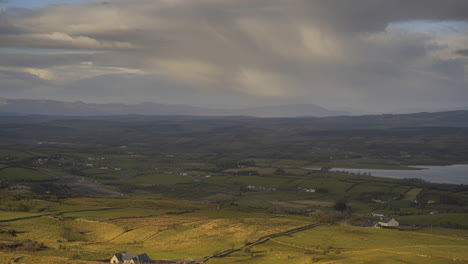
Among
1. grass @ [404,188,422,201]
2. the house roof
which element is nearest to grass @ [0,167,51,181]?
grass @ [404,188,422,201]

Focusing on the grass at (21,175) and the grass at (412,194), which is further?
the grass at (21,175)

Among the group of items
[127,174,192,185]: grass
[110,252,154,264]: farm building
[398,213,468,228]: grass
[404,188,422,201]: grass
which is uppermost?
[110,252,154,264]: farm building

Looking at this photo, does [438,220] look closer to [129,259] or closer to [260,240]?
[260,240]

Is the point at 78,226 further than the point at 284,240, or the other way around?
the point at 78,226

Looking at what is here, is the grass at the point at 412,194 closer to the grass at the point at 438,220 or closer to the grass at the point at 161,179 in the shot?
the grass at the point at 438,220

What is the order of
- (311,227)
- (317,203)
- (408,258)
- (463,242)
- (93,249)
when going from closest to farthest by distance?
(408,258) < (93,249) < (463,242) < (311,227) < (317,203)

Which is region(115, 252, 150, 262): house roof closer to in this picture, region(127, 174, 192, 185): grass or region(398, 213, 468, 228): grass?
region(398, 213, 468, 228): grass

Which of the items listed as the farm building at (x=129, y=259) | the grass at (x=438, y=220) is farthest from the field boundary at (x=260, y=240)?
the grass at (x=438, y=220)

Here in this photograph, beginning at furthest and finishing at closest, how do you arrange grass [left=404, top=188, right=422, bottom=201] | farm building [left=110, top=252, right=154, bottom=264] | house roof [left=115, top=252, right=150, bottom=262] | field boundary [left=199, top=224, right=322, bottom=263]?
grass [left=404, top=188, right=422, bottom=201] < field boundary [left=199, top=224, right=322, bottom=263] < house roof [left=115, top=252, right=150, bottom=262] < farm building [left=110, top=252, right=154, bottom=264]

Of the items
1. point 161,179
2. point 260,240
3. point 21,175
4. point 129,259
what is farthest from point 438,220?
point 21,175

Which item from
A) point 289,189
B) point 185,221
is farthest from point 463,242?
point 289,189

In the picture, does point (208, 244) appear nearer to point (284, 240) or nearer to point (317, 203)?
point (284, 240)
